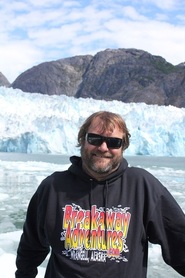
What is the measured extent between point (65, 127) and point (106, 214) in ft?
85.0

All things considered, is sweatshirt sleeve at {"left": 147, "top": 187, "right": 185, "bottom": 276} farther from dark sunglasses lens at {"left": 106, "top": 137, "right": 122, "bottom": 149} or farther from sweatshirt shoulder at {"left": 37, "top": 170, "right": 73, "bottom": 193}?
sweatshirt shoulder at {"left": 37, "top": 170, "right": 73, "bottom": 193}

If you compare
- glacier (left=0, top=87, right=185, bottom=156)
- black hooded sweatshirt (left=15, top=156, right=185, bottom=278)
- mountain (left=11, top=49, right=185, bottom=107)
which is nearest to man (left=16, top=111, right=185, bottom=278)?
black hooded sweatshirt (left=15, top=156, right=185, bottom=278)

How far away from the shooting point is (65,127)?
89.2ft

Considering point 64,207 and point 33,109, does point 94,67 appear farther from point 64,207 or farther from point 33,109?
point 64,207

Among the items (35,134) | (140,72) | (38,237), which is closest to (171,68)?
(140,72)

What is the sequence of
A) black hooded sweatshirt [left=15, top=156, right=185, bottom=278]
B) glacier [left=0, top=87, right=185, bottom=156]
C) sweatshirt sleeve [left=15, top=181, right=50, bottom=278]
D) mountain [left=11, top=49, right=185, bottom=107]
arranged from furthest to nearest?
mountain [left=11, top=49, right=185, bottom=107] → glacier [left=0, top=87, right=185, bottom=156] → sweatshirt sleeve [left=15, top=181, right=50, bottom=278] → black hooded sweatshirt [left=15, top=156, right=185, bottom=278]

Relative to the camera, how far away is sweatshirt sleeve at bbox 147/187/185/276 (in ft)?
4.59

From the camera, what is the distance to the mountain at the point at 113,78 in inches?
3632

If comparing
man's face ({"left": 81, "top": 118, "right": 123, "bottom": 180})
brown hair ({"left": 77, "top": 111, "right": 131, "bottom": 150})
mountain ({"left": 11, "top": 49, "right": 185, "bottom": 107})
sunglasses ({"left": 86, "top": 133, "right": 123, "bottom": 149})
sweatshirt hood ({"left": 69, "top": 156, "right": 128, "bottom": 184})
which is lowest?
sweatshirt hood ({"left": 69, "top": 156, "right": 128, "bottom": 184})

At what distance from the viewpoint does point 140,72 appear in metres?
99.3

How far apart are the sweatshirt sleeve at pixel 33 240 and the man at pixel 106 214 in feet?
0.04

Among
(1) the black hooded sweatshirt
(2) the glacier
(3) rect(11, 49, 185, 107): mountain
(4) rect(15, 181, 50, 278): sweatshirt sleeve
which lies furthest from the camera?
(3) rect(11, 49, 185, 107): mountain

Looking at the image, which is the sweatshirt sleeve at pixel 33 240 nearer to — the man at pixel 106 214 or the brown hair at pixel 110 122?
the man at pixel 106 214

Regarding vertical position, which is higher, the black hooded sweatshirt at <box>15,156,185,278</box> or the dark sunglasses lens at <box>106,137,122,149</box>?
the dark sunglasses lens at <box>106,137,122,149</box>
